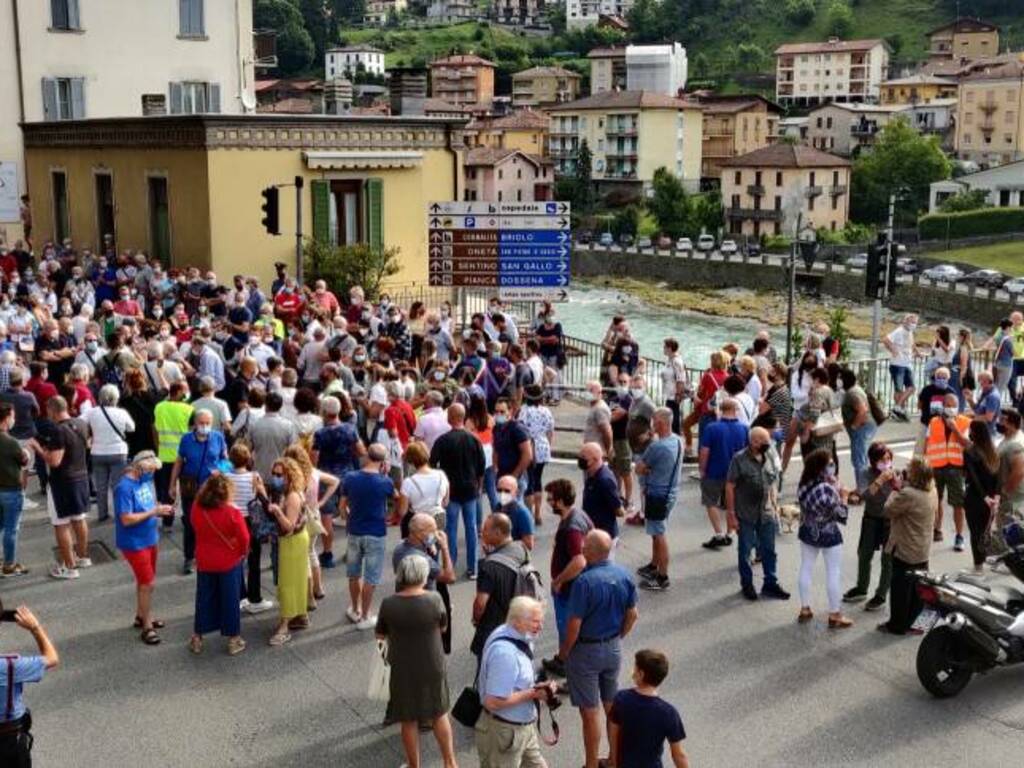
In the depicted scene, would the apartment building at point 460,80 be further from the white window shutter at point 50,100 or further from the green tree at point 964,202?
the white window shutter at point 50,100

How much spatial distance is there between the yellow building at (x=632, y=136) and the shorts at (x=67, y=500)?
10624 centimetres

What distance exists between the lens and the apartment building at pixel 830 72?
153 m

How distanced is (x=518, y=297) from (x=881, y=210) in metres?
86.7

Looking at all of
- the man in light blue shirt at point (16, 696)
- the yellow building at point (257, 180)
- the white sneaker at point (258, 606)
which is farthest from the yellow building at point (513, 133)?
the man in light blue shirt at point (16, 696)

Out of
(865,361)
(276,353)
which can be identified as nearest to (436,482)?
(276,353)

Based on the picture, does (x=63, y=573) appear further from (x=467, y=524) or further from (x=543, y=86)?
(x=543, y=86)

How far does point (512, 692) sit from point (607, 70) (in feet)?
513

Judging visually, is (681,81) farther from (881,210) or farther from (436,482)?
(436,482)

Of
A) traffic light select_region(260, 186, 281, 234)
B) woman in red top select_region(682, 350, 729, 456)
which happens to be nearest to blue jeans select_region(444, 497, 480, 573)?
woman in red top select_region(682, 350, 729, 456)

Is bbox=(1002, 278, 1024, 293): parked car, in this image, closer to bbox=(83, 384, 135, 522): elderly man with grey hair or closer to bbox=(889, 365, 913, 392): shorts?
bbox=(889, 365, 913, 392): shorts

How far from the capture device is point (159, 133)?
2559cm

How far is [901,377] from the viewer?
19203 millimetres

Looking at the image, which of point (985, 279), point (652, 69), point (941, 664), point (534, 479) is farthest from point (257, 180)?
point (652, 69)

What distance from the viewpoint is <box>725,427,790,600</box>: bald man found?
1070 cm
